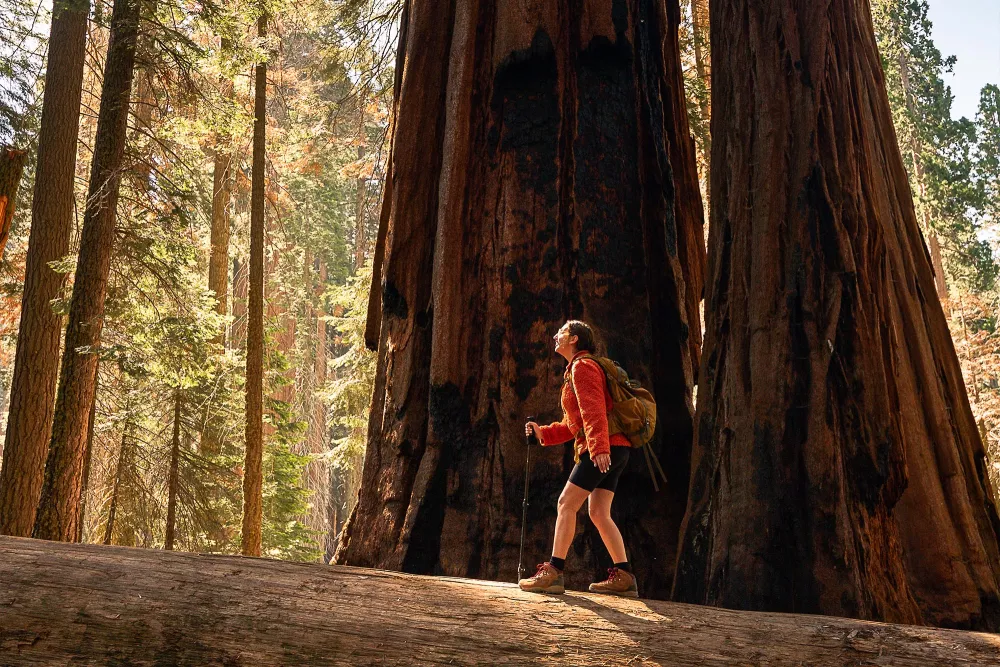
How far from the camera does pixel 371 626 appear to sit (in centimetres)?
347

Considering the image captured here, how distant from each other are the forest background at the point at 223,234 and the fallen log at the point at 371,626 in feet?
15.0

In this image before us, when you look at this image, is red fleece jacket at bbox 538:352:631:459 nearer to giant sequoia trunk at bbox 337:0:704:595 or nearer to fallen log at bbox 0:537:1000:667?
fallen log at bbox 0:537:1000:667

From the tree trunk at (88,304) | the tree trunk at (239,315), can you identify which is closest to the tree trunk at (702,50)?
the tree trunk at (88,304)

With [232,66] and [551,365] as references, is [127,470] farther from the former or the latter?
[551,365]

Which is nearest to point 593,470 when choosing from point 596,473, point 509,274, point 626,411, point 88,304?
point 596,473

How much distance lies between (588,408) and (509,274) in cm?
172

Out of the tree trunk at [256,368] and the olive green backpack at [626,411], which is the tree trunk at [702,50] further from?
the olive green backpack at [626,411]

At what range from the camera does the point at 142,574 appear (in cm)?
386

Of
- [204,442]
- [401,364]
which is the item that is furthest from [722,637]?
[204,442]

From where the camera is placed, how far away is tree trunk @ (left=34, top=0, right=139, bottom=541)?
927 centimetres

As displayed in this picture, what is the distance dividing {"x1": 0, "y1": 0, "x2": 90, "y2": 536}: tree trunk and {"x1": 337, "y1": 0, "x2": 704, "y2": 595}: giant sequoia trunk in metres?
6.10

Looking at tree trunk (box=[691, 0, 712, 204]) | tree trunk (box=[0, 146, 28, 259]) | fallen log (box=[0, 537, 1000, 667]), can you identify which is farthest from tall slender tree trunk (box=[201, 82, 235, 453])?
fallen log (box=[0, 537, 1000, 667])

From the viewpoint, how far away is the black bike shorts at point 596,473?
4152mm

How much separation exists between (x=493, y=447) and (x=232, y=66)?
796 centimetres
